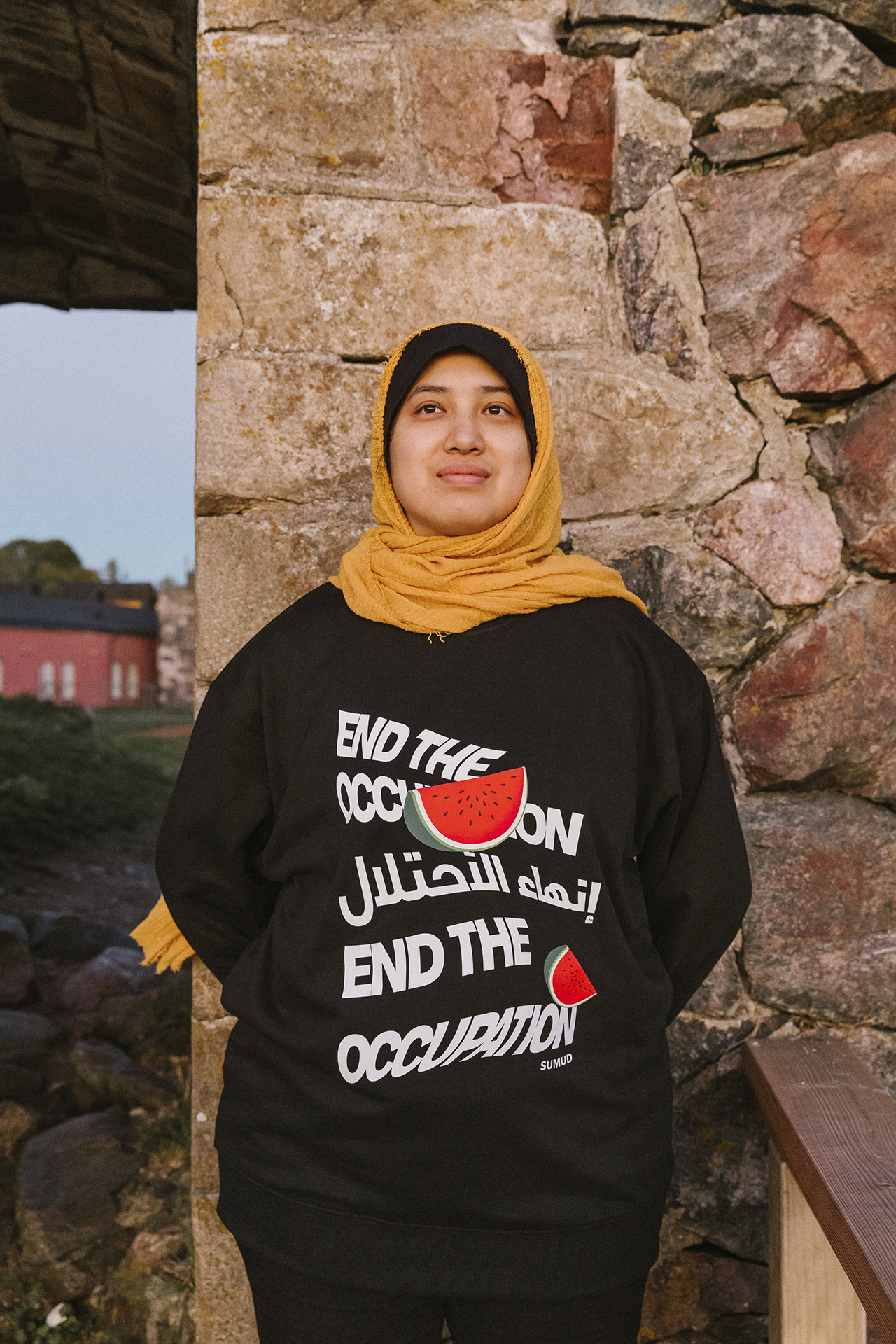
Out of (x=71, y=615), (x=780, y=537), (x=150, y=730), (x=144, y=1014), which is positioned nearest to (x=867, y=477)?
(x=780, y=537)

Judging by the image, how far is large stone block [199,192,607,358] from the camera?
62.2 inches

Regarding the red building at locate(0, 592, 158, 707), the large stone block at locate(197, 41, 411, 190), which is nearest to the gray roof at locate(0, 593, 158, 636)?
the red building at locate(0, 592, 158, 707)

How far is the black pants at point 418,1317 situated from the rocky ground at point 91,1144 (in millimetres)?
940

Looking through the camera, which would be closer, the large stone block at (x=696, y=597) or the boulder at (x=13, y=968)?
the large stone block at (x=696, y=597)

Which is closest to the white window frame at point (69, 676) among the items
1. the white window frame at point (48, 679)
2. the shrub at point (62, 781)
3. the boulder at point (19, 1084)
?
the white window frame at point (48, 679)

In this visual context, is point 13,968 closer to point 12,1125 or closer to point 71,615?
point 12,1125

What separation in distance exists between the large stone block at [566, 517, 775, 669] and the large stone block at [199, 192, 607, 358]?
1.36ft

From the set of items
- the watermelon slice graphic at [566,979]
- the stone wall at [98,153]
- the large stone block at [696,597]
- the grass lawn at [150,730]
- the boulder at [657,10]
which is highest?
the stone wall at [98,153]

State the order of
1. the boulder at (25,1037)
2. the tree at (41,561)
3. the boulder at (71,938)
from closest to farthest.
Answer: the boulder at (25,1037) < the boulder at (71,938) < the tree at (41,561)

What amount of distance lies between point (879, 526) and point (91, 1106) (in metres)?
2.63

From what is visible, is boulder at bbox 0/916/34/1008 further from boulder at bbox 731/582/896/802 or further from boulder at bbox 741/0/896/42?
boulder at bbox 741/0/896/42

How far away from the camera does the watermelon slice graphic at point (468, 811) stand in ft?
3.77

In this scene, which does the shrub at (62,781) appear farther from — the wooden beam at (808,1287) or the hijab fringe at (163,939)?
the wooden beam at (808,1287)

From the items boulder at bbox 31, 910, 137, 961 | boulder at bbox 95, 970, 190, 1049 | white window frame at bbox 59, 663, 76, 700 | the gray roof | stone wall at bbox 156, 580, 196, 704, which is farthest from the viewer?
the gray roof
